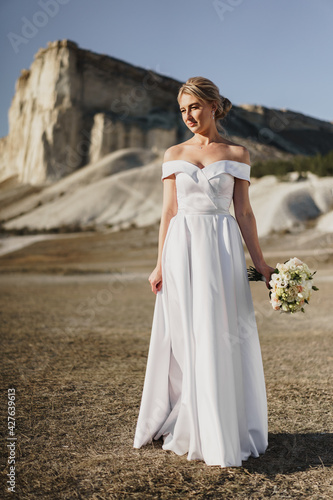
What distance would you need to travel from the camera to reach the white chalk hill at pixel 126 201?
1294 inches

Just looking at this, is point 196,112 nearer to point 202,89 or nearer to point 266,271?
point 202,89

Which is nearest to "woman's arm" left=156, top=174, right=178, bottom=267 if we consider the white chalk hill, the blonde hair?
the blonde hair

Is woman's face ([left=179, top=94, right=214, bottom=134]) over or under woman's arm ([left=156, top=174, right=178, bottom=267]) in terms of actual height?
over

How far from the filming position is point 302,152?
9144 centimetres

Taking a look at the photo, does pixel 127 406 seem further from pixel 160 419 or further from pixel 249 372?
pixel 249 372

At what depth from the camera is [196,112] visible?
10.1ft

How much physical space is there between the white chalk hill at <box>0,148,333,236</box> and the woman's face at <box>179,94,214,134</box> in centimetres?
2721

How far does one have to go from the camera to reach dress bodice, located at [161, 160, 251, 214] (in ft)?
9.98

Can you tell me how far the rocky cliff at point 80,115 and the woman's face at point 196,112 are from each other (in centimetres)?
5584

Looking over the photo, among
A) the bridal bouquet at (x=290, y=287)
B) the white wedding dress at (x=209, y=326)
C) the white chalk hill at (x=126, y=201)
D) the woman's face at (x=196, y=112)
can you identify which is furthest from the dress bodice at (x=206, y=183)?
the white chalk hill at (x=126, y=201)

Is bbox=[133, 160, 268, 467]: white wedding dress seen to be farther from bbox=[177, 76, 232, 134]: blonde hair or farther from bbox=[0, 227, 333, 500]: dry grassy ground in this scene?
bbox=[177, 76, 232, 134]: blonde hair

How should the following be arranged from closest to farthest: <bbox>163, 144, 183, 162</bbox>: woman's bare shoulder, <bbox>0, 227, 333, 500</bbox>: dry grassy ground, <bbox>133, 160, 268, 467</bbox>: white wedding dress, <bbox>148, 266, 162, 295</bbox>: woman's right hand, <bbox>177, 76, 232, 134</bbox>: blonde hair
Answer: <bbox>0, 227, 333, 500</bbox>: dry grassy ground → <bbox>133, 160, 268, 467</bbox>: white wedding dress → <bbox>177, 76, 232, 134</bbox>: blonde hair → <bbox>163, 144, 183, 162</bbox>: woman's bare shoulder → <bbox>148, 266, 162, 295</bbox>: woman's right hand

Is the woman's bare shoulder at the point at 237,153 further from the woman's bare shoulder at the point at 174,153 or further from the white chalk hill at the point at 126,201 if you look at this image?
the white chalk hill at the point at 126,201

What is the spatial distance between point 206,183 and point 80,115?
6480 cm
